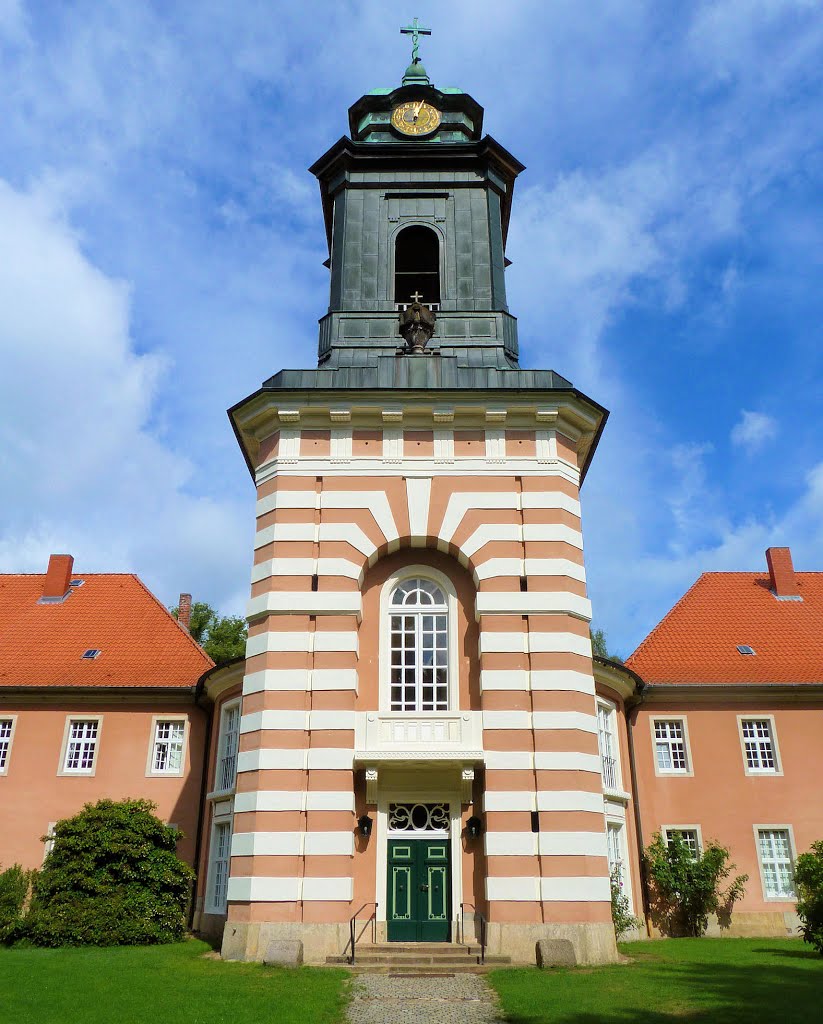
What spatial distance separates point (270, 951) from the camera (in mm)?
14633

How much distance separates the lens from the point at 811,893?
18219 mm

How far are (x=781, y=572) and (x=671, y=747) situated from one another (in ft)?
26.7

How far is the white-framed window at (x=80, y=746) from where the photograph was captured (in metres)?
24.7

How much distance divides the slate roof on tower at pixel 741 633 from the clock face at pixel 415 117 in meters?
15.8

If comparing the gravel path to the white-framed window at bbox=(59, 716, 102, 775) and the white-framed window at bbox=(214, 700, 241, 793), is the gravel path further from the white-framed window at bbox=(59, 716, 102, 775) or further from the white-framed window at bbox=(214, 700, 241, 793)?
the white-framed window at bbox=(59, 716, 102, 775)

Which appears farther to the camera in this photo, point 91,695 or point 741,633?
point 741,633

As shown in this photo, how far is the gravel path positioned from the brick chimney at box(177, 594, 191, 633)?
77.3ft

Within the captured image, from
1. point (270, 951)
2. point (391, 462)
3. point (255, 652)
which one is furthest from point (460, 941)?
point (391, 462)

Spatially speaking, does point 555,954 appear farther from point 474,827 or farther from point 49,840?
point 49,840

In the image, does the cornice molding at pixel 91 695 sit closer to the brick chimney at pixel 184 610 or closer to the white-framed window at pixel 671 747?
the brick chimney at pixel 184 610

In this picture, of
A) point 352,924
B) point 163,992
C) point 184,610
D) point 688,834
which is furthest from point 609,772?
point 184,610

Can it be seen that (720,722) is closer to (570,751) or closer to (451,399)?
(570,751)

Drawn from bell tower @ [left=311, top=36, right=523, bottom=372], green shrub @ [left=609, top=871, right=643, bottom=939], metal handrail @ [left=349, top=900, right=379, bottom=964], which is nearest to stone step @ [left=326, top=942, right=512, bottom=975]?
metal handrail @ [left=349, top=900, right=379, bottom=964]

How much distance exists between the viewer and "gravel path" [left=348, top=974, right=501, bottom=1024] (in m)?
11.1
